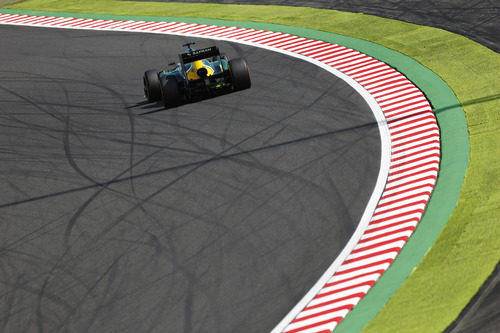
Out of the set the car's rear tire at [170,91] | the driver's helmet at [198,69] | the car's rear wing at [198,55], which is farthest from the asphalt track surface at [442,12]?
the car's rear tire at [170,91]

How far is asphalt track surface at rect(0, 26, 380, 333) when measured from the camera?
12.7 m

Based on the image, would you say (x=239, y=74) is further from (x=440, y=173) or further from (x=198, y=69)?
(x=440, y=173)

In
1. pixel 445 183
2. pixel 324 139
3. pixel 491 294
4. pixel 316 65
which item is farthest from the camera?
pixel 316 65

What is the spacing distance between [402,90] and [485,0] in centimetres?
804

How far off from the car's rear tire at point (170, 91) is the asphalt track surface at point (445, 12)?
9155mm

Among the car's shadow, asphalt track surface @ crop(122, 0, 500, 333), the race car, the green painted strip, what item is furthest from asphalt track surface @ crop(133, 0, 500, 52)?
the car's shadow

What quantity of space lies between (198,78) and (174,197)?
544 cm

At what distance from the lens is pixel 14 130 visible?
20.6 meters

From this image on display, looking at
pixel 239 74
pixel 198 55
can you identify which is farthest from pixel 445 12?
pixel 198 55

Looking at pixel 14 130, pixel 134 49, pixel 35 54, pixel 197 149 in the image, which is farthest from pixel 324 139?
pixel 35 54

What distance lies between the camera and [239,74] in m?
20.6

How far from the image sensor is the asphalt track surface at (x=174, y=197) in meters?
12.7

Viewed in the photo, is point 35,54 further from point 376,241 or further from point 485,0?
point 376,241

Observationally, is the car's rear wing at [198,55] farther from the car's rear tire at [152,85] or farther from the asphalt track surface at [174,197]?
the asphalt track surface at [174,197]
